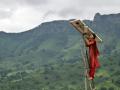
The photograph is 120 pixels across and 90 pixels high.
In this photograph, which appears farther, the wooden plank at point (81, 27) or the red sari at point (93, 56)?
the red sari at point (93, 56)

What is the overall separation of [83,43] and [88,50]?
0.96 ft

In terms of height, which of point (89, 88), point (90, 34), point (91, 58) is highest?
point (90, 34)

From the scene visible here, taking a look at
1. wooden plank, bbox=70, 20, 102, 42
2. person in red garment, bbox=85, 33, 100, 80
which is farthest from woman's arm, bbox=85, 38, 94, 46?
wooden plank, bbox=70, 20, 102, 42

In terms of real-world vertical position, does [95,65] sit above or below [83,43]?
below

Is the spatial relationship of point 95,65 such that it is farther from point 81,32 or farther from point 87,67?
point 81,32

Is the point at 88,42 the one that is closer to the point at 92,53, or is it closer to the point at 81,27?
the point at 92,53

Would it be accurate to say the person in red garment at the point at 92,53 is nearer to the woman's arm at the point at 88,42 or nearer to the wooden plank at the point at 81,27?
the woman's arm at the point at 88,42

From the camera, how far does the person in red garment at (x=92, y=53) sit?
1216cm

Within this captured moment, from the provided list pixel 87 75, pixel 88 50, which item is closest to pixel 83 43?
pixel 88 50

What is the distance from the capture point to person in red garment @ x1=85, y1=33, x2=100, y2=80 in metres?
12.2

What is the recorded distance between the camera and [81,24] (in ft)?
39.6

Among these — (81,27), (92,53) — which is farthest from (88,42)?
(81,27)

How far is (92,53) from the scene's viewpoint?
12328 mm

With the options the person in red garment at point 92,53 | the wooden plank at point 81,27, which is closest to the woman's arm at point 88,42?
the person in red garment at point 92,53
